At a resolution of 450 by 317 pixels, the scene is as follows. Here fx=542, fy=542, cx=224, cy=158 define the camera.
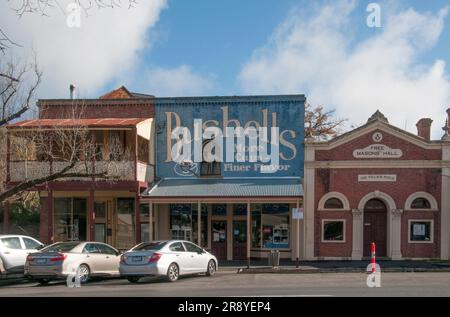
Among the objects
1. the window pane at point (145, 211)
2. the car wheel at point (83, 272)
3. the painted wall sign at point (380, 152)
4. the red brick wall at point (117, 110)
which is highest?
the red brick wall at point (117, 110)

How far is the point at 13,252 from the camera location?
1830 cm

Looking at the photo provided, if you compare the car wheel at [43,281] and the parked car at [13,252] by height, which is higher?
the parked car at [13,252]

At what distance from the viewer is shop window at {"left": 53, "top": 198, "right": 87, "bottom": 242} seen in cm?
2644

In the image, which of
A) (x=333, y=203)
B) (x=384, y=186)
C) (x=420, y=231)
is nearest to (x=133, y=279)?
(x=333, y=203)

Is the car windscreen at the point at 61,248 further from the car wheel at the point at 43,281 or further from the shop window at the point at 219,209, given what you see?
the shop window at the point at 219,209

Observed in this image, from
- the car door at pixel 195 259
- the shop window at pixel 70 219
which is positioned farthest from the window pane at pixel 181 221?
the car door at pixel 195 259

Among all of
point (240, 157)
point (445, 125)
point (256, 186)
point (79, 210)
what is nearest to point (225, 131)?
point (240, 157)

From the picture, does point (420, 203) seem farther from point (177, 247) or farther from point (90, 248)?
point (90, 248)

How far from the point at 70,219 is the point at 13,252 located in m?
8.23

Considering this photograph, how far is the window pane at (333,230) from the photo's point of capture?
24297 mm

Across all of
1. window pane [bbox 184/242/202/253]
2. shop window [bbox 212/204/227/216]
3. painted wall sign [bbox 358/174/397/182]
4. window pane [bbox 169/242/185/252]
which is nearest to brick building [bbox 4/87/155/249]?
shop window [bbox 212/204/227/216]

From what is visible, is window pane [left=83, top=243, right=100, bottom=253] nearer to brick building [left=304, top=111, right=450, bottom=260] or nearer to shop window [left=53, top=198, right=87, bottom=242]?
shop window [left=53, top=198, right=87, bottom=242]

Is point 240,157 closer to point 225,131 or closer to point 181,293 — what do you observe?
point 225,131

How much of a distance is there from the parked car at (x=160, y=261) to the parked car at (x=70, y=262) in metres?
1.10
